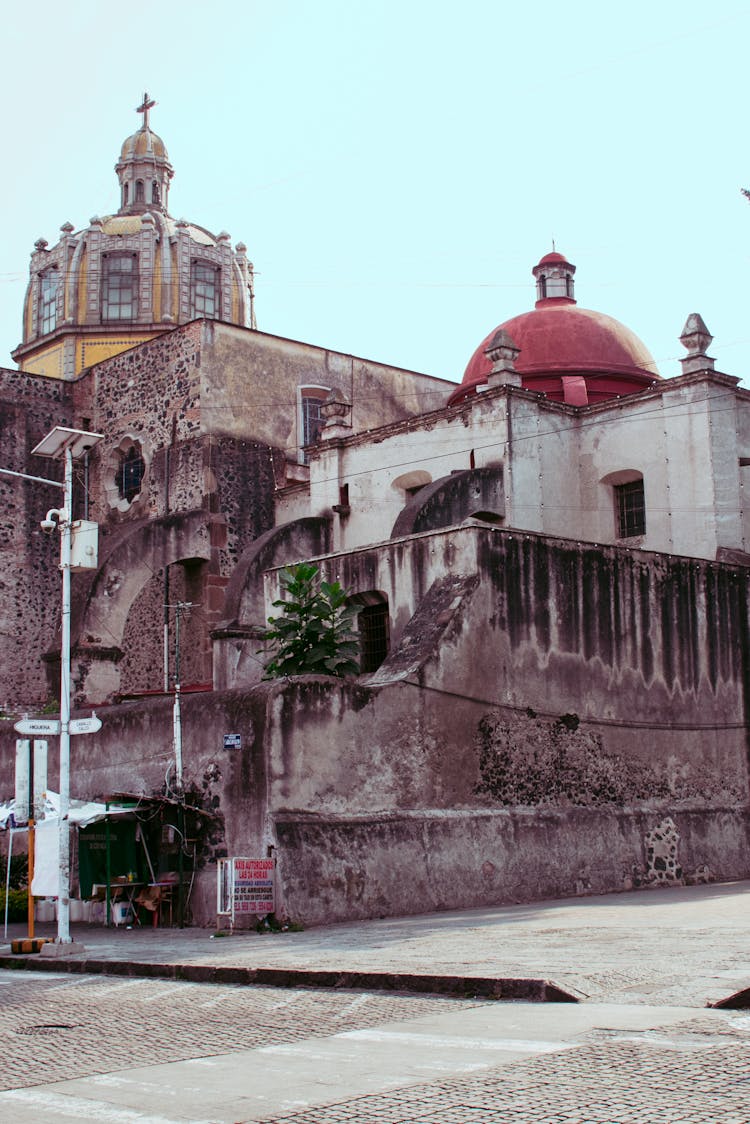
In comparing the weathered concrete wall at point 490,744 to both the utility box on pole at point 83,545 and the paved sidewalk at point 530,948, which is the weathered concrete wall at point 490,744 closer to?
the paved sidewalk at point 530,948

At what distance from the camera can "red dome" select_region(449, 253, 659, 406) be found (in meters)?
28.7

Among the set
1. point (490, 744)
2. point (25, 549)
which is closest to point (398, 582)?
point (490, 744)

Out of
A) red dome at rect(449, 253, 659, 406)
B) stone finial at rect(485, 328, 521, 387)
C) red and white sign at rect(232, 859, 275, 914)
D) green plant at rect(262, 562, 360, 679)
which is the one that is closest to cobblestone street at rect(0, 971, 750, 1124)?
red and white sign at rect(232, 859, 275, 914)

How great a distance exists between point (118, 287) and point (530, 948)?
107 ft

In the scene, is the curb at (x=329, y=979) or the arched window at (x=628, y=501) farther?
the arched window at (x=628, y=501)

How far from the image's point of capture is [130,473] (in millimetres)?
33438

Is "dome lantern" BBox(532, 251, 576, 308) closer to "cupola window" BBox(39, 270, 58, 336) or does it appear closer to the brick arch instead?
the brick arch

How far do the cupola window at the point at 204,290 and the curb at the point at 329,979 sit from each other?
99.2ft

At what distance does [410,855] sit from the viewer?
55.1 ft

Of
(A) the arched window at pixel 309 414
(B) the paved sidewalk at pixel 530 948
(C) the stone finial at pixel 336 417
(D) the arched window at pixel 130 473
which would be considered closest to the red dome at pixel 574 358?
(C) the stone finial at pixel 336 417

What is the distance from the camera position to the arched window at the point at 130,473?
33.1 meters

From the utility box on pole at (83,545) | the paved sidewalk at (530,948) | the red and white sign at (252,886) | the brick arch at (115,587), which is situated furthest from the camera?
the brick arch at (115,587)

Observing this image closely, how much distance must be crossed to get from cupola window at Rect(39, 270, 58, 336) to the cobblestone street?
34.1 m

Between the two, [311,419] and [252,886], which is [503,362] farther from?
[252,886]
